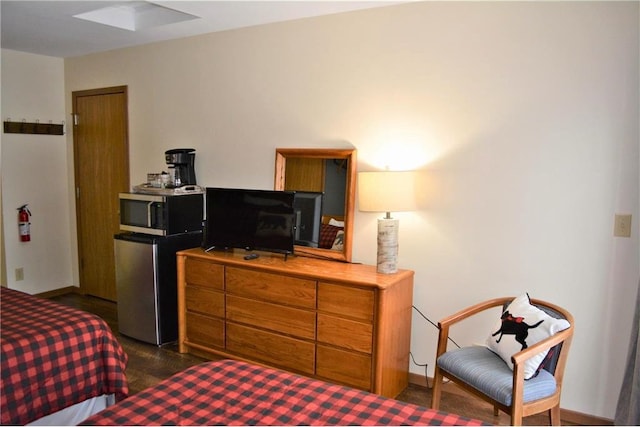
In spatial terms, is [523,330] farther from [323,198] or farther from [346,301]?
[323,198]

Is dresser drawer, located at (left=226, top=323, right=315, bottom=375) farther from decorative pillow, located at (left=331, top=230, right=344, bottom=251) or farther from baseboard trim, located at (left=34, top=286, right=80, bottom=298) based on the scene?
baseboard trim, located at (left=34, top=286, right=80, bottom=298)

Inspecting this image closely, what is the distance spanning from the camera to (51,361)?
2168 mm

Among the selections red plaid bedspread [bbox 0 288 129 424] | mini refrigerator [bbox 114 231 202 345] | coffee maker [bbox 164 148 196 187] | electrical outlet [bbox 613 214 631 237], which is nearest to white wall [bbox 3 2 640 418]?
electrical outlet [bbox 613 214 631 237]

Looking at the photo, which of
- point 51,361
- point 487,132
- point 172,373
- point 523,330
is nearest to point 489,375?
point 523,330

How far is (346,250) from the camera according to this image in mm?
3355

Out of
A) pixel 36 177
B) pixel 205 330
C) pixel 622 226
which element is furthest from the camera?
pixel 36 177

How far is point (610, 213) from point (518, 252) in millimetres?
511

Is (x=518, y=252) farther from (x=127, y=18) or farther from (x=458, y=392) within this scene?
(x=127, y=18)

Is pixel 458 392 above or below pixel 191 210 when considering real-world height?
below

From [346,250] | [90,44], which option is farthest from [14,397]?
[90,44]

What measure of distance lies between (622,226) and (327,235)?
1776 millimetres

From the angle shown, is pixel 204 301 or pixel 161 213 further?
pixel 161 213

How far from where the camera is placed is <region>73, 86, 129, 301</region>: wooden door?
15.3ft

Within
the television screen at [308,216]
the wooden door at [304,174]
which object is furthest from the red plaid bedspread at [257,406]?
the wooden door at [304,174]
